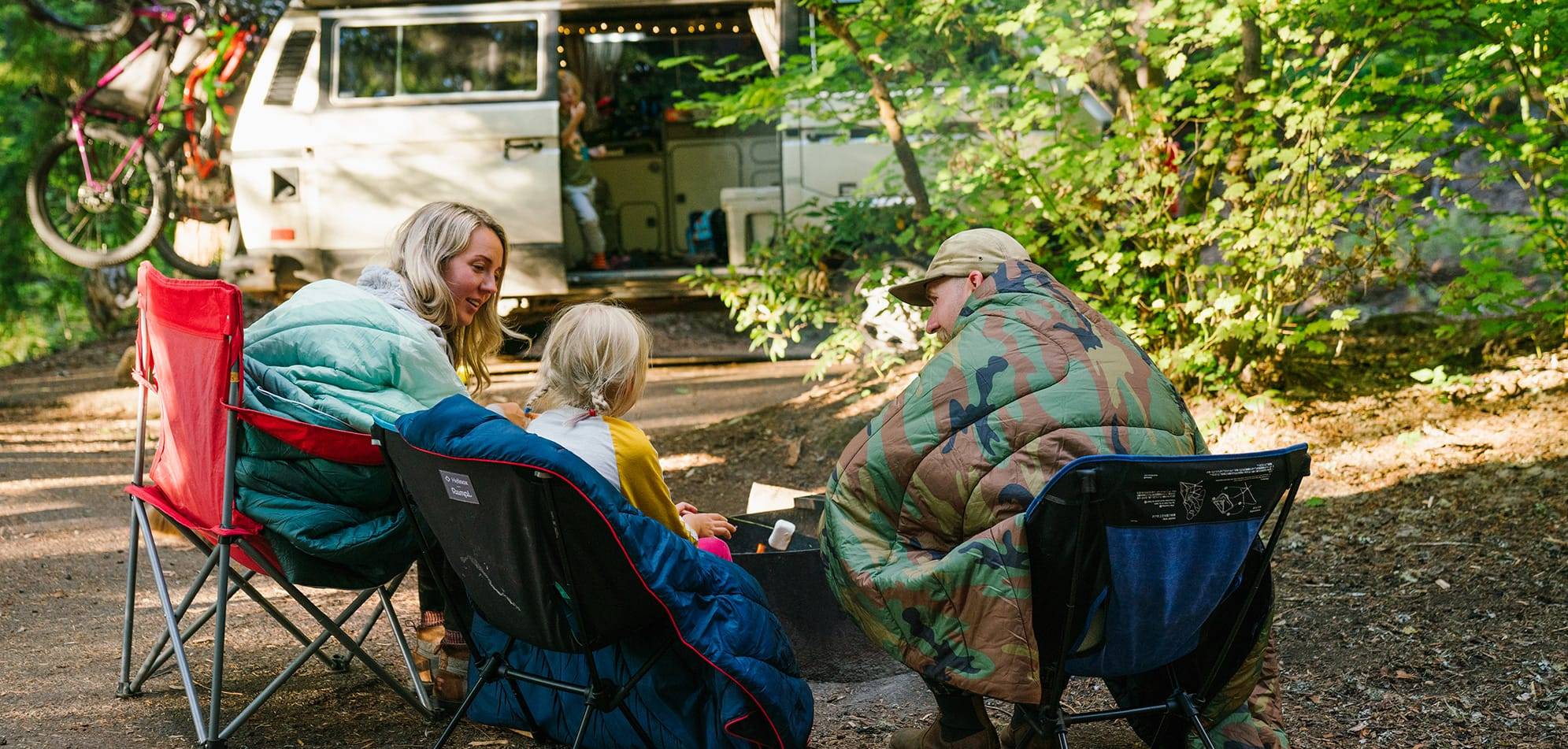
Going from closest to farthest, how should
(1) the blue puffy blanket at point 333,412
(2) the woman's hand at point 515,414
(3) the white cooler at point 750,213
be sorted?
(1) the blue puffy blanket at point 333,412
(2) the woman's hand at point 515,414
(3) the white cooler at point 750,213

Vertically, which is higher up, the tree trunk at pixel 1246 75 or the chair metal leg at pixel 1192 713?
the tree trunk at pixel 1246 75

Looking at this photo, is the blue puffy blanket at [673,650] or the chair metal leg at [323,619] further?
the chair metal leg at [323,619]

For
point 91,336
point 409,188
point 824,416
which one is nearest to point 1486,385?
point 824,416

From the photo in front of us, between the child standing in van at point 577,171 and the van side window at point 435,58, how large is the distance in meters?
0.46

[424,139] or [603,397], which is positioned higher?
[424,139]

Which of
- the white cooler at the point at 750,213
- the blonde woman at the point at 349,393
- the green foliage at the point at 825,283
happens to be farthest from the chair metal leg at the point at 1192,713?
the white cooler at the point at 750,213

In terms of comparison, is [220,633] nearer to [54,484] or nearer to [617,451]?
[617,451]

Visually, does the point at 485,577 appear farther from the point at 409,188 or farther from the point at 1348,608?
the point at 409,188

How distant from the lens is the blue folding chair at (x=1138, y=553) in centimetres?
204

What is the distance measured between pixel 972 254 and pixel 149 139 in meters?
7.88

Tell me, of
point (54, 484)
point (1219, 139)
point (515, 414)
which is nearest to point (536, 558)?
point (515, 414)

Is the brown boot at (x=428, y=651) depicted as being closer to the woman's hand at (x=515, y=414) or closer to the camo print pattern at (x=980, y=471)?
the woman's hand at (x=515, y=414)

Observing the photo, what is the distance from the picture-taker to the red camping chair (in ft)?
8.38

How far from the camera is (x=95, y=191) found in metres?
8.66
